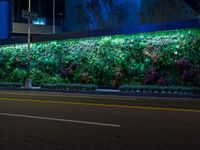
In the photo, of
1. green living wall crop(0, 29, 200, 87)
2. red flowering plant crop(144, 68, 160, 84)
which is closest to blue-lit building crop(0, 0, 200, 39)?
green living wall crop(0, 29, 200, 87)

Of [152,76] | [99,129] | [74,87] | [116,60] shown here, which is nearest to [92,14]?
[116,60]

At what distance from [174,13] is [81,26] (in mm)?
20427

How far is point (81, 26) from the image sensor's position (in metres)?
64.2

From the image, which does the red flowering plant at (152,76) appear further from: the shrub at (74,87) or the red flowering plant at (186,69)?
the shrub at (74,87)

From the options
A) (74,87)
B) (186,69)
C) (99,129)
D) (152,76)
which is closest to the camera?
(99,129)

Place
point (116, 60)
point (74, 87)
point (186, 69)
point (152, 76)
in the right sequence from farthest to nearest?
point (116, 60)
point (74, 87)
point (152, 76)
point (186, 69)

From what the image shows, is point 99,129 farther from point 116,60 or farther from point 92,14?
point 92,14

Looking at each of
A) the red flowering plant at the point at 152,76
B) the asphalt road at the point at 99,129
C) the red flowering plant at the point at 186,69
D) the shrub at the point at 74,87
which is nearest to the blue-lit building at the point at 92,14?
the shrub at the point at 74,87

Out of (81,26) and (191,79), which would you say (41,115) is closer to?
(191,79)

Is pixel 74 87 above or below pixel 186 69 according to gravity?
below

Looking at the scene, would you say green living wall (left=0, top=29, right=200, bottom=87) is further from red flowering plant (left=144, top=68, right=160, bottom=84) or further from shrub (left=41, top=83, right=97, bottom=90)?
shrub (left=41, top=83, right=97, bottom=90)

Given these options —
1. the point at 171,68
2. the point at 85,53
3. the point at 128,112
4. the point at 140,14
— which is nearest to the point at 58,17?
the point at 140,14

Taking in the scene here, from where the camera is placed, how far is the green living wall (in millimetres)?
25188

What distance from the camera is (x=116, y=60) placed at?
28.4 m
